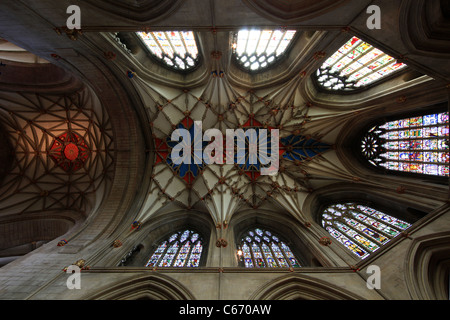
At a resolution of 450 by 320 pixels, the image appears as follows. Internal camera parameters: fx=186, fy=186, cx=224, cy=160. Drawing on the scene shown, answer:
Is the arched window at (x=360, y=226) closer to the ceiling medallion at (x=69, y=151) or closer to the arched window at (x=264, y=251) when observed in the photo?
the arched window at (x=264, y=251)

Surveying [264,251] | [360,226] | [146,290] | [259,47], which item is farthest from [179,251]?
[259,47]

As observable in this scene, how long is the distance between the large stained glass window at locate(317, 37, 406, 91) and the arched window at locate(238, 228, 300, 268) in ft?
30.8

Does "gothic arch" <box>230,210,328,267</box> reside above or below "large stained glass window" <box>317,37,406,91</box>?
below

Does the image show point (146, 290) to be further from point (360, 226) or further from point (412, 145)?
point (412, 145)

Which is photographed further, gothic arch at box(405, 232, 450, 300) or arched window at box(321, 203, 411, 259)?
arched window at box(321, 203, 411, 259)

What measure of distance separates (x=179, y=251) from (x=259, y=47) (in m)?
11.7

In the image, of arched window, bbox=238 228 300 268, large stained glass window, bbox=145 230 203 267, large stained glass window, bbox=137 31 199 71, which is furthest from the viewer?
large stained glass window, bbox=137 31 199 71

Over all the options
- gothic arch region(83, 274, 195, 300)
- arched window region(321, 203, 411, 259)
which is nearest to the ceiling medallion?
gothic arch region(83, 274, 195, 300)

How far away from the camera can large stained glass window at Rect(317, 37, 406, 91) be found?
8.59 metres

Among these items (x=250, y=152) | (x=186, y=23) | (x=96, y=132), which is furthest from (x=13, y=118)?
(x=250, y=152)

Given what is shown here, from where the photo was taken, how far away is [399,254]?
5625 millimetres

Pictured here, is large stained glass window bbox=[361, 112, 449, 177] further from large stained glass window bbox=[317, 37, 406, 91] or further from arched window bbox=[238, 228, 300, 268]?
arched window bbox=[238, 228, 300, 268]

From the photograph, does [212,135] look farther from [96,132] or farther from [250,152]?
[96,132]

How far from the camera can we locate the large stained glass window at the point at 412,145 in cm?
731
